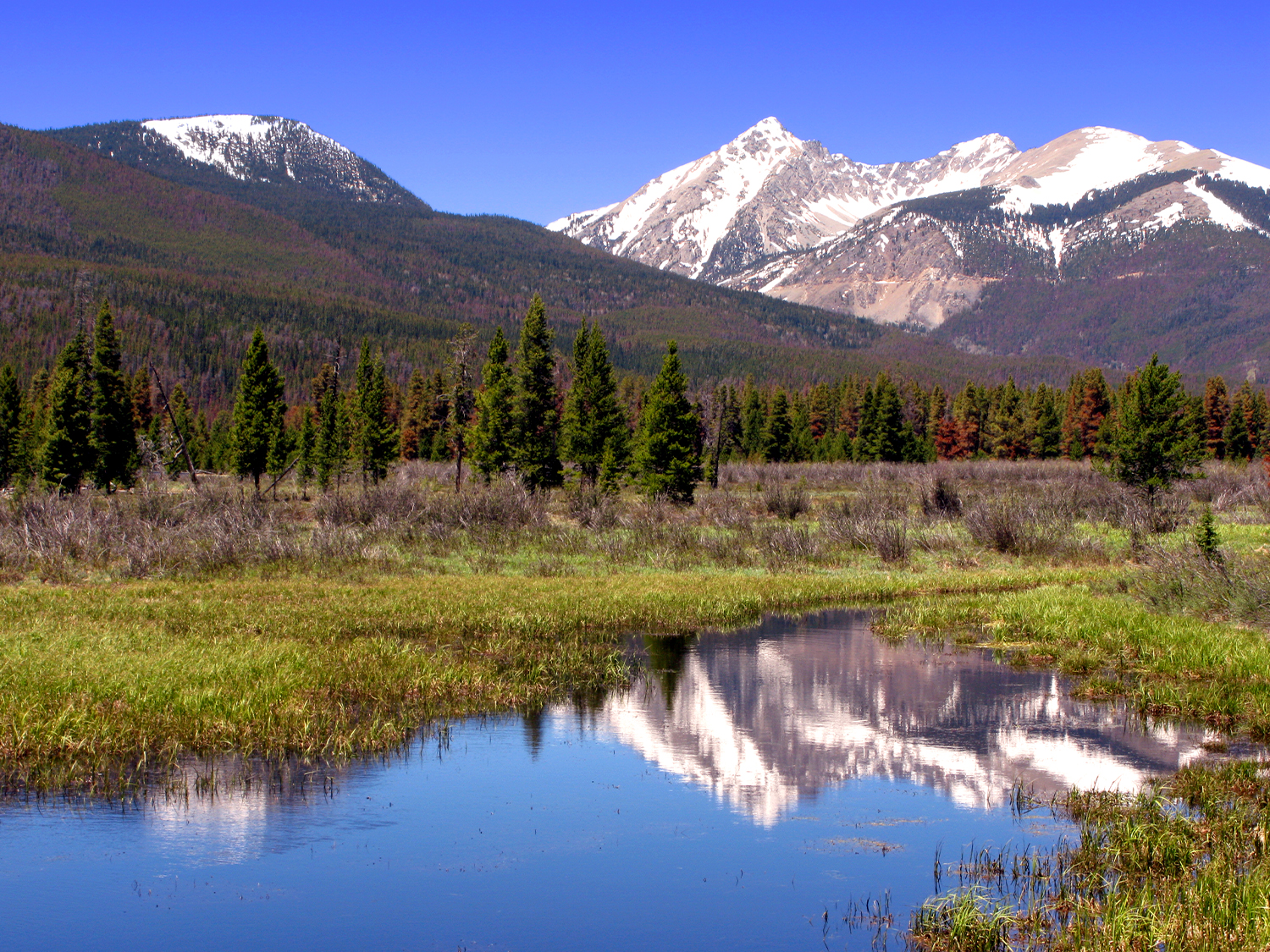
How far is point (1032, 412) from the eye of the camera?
108625mm

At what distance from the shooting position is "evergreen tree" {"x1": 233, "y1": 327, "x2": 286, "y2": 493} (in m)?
58.8

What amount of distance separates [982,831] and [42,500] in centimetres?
3151

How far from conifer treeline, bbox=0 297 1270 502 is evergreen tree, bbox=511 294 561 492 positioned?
94 mm

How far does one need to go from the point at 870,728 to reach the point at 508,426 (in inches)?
1790

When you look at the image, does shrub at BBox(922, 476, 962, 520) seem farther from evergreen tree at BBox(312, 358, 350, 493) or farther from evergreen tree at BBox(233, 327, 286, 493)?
evergreen tree at BBox(312, 358, 350, 493)

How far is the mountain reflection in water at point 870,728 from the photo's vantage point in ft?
38.1

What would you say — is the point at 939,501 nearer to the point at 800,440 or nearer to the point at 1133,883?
the point at 1133,883

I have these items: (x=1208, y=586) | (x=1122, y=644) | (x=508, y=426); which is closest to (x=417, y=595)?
(x=1122, y=644)

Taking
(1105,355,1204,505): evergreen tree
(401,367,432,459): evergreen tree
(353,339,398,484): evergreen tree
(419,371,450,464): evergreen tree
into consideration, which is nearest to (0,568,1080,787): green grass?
(1105,355,1204,505): evergreen tree

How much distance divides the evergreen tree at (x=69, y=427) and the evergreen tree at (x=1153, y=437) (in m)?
57.3

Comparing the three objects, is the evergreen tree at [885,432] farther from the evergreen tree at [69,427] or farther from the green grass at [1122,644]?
the green grass at [1122,644]

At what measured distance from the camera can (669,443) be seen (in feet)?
176

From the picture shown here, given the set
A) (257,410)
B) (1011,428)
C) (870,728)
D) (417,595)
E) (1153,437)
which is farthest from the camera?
(1011,428)

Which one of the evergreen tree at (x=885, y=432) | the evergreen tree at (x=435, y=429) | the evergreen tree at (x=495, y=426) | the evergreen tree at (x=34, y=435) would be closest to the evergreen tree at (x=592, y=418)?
the evergreen tree at (x=495, y=426)
